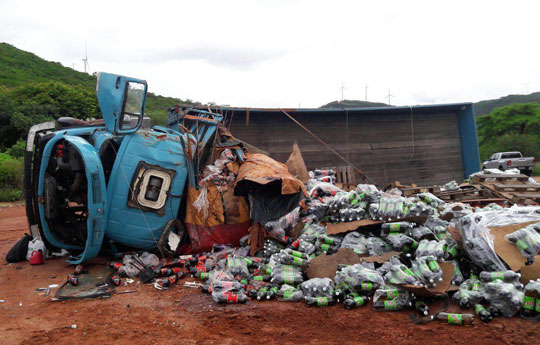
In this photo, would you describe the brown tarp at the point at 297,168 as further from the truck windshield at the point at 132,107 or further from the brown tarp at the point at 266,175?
the truck windshield at the point at 132,107

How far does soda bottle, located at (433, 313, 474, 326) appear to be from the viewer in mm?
3191

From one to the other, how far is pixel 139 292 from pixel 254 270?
1429 millimetres

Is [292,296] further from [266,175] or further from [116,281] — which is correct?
[116,281]

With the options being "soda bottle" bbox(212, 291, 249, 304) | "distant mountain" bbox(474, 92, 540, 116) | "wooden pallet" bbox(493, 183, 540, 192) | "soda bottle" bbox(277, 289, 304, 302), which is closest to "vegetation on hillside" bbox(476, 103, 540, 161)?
"wooden pallet" bbox(493, 183, 540, 192)

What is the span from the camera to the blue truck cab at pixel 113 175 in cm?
535

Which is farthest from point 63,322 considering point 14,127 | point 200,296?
point 14,127

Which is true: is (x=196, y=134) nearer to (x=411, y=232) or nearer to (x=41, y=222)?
(x=41, y=222)

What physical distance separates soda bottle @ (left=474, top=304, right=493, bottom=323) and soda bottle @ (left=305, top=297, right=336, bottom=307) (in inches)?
51.3

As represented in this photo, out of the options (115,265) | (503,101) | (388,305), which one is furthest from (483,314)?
(503,101)

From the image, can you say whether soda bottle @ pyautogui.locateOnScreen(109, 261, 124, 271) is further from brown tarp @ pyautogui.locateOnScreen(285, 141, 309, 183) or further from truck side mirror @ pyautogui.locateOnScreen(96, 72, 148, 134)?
brown tarp @ pyautogui.locateOnScreen(285, 141, 309, 183)

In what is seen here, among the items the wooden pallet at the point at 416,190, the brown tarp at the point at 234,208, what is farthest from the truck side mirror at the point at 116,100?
the wooden pallet at the point at 416,190

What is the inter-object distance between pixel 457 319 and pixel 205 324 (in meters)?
2.23

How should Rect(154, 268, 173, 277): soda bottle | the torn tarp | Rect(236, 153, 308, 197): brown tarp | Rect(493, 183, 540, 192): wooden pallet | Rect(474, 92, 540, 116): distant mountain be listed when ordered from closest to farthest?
Rect(154, 268, 173, 277): soda bottle, Rect(236, 153, 308, 197): brown tarp, the torn tarp, Rect(493, 183, 540, 192): wooden pallet, Rect(474, 92, 540, 116): distant mountain

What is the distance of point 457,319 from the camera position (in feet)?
10.5
